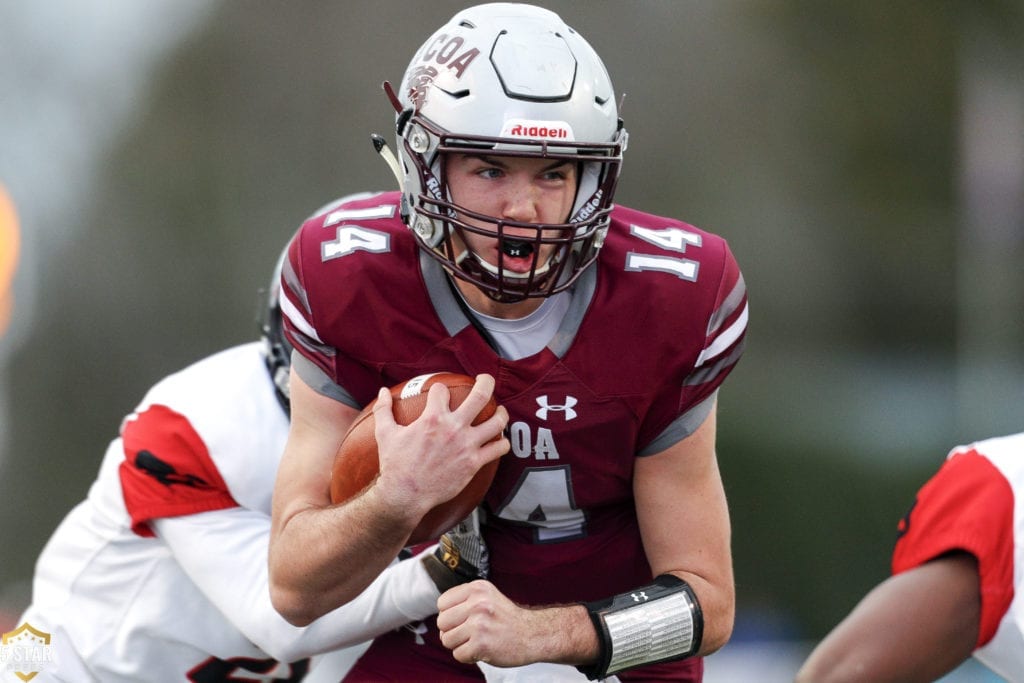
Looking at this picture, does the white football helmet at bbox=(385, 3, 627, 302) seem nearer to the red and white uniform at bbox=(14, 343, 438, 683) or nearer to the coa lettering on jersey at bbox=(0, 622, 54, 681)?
the red and white uniform at bbox=(14, 343, 438, 683)

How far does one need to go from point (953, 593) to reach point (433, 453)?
92cm

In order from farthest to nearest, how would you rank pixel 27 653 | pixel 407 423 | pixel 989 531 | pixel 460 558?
pixel 27 653 → pixel 460 558 → pixel 407 423 → pixel 989 531

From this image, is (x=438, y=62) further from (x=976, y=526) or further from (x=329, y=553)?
(x=976, y=526)

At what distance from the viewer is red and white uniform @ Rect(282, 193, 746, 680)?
8.37 ft

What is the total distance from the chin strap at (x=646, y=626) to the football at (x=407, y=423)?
308 millimetres

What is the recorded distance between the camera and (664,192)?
9492 millimetres

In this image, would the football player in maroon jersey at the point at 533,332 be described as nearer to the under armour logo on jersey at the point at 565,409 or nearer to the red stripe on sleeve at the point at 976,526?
the under armour logo on jersey at the point at 565,409

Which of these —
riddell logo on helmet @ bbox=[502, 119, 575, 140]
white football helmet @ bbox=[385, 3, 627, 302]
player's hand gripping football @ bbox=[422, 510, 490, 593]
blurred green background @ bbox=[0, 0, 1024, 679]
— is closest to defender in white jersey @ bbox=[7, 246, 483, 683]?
player's hand gripping football @ bbox=[422, 510, 490, 593]

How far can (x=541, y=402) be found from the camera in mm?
2549

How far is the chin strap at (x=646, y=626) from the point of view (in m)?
2.45

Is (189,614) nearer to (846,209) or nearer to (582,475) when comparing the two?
(582,475)

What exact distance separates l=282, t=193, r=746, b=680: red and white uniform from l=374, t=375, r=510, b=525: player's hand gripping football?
0.74ft

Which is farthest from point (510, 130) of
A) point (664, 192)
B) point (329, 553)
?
point (664, 192)

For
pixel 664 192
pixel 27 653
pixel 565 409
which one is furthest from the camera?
pixel 664 192
